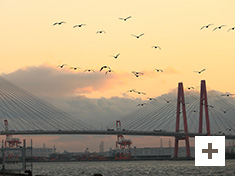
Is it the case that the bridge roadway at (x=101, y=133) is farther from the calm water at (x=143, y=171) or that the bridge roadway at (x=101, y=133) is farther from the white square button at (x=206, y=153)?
the white square button at (x=206, y=153)

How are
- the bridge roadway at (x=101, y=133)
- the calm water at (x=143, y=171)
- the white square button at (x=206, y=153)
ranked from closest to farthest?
the white square button at (x=206, y=153) < the calm water at (x=143, y=171) < the bridge roadway at (x=101, y=133)

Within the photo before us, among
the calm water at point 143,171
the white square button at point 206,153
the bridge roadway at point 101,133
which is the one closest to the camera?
the white square button at point 206,153

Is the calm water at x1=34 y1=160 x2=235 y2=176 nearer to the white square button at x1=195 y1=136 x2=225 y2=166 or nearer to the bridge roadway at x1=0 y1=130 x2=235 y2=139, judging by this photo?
the bridge roadway at x1=0 y1=130 x2=235 y2=139

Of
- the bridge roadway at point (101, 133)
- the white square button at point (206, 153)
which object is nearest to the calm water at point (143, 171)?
the bridge roadway at point (101, 133)

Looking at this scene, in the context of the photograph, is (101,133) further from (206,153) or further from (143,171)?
(206,153)

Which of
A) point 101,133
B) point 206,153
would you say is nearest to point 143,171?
point 206,153

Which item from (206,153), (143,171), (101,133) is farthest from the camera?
(101,133)

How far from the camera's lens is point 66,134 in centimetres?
14988

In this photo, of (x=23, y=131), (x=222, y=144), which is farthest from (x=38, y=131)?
(x=222, y=144)

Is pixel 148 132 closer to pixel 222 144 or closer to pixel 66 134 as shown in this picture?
pixel 66 134

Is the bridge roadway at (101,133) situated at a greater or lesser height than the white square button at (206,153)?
greater

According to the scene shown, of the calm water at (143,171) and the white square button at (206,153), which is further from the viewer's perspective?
the calm water at (143,171)

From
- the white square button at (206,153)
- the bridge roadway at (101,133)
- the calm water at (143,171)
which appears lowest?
the calm water at (143,171)

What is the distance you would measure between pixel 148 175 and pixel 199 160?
26.9 meters
